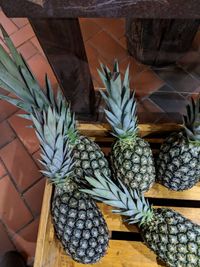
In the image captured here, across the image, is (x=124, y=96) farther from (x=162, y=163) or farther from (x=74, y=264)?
(x=74, y=264)

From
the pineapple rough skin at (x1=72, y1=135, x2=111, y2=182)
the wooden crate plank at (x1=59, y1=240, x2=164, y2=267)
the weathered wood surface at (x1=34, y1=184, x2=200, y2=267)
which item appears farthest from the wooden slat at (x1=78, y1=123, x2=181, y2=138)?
the wooden crate plank at (x1=59, y1=240, x2=164, y2=267)

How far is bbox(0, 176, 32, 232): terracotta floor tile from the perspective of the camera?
1.24 metres

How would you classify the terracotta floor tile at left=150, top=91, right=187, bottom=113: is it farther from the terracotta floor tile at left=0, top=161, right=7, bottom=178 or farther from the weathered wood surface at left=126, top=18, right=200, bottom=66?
the terracotta floor tile at left=0, top=161, right=7, bottom=178

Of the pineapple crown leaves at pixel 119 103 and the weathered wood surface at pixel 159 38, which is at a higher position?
the weathered wood surface at pixel 159 38

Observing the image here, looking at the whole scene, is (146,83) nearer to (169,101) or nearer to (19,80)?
(169,101)

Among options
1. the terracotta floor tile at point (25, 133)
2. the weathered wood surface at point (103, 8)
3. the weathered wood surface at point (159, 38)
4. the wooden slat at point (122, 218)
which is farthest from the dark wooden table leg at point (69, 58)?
the wooden slat at point (122, 218)

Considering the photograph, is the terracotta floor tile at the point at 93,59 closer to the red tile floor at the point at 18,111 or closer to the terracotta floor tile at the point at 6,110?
the red tile floor at the point at 18,111

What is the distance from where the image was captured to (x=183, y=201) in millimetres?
999

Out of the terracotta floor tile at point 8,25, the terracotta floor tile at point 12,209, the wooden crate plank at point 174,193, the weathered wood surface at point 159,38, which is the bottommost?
the terracotta floor tile at point 12,209

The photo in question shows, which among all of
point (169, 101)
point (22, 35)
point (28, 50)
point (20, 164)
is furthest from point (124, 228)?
point (22, 35)

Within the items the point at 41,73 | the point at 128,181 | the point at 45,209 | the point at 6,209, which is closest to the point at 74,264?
the point at 45,209

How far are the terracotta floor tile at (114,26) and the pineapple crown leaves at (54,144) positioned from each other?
0.89m

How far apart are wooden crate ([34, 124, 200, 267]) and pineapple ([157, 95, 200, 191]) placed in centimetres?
7

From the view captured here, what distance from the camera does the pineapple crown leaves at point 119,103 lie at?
759mm
